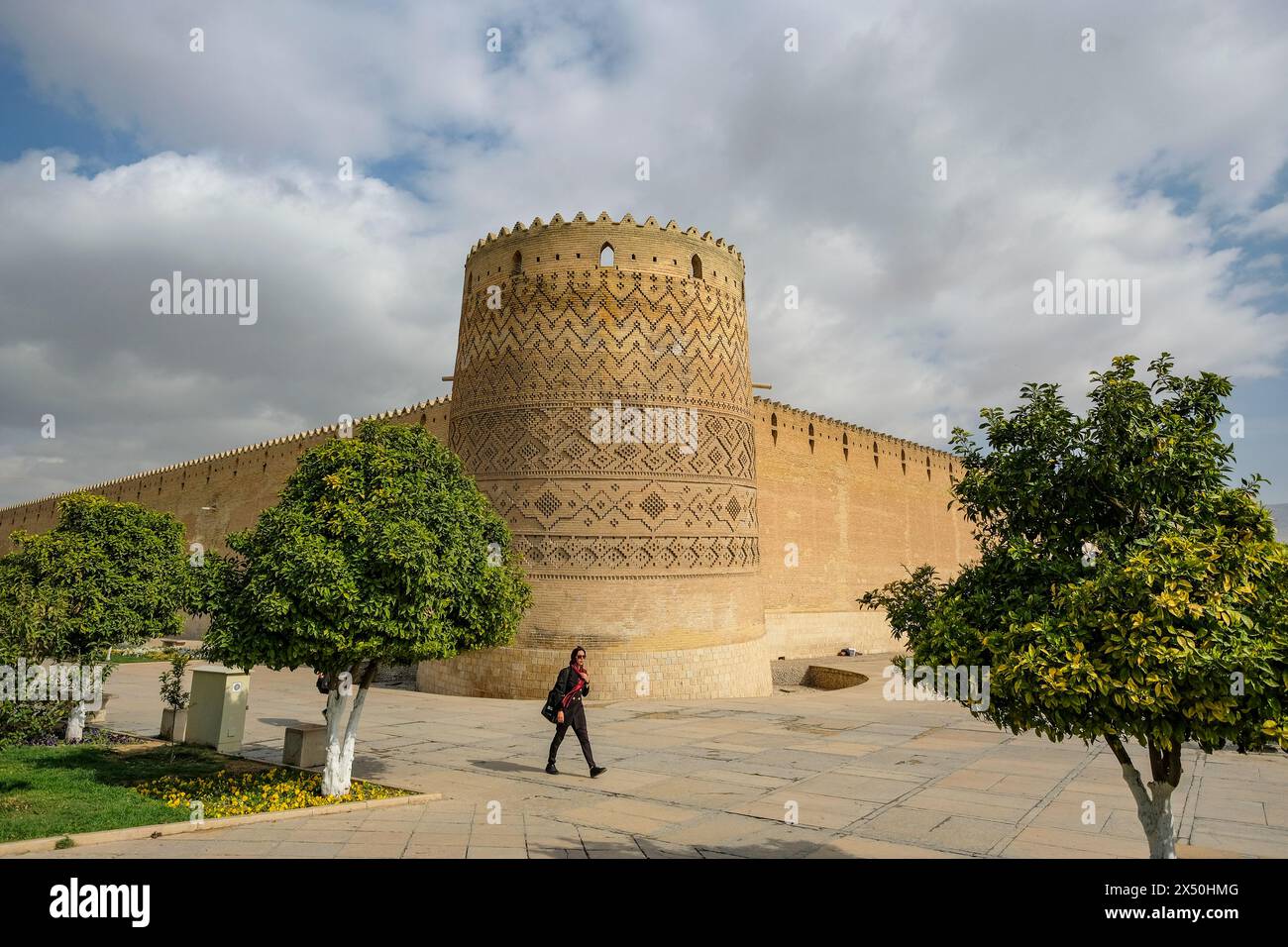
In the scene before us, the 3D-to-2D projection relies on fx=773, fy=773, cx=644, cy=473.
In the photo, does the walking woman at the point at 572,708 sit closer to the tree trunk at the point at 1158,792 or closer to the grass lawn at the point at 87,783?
the grass lawn at the point at 87,783

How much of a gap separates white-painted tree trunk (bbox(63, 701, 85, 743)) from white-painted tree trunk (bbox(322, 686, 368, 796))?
14.6ft

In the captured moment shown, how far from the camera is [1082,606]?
11.2 ft

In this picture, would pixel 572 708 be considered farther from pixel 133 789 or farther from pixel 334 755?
pixel 133 789

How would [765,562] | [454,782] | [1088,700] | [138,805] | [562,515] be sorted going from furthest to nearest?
[765,562] → [562,515] → [454,782] → [138,805] → [1088,700]

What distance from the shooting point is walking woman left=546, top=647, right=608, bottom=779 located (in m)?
7.29

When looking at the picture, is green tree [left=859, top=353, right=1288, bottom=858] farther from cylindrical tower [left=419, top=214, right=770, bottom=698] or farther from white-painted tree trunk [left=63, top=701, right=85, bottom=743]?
cylindrical tower [left=419, top=214, right=770, bottom=698]

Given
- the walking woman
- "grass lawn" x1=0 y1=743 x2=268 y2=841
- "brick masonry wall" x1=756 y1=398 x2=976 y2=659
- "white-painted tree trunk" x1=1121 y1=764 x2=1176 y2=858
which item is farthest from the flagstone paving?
"brick masonry wall" x1=756 y1=398 x2=976 y2=659

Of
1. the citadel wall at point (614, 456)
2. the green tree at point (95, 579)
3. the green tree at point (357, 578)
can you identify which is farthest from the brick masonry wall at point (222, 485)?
the green tree at point (357, 578)

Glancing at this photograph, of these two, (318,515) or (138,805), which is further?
(318,515)

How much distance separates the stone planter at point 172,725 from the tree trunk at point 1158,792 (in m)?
9.43
